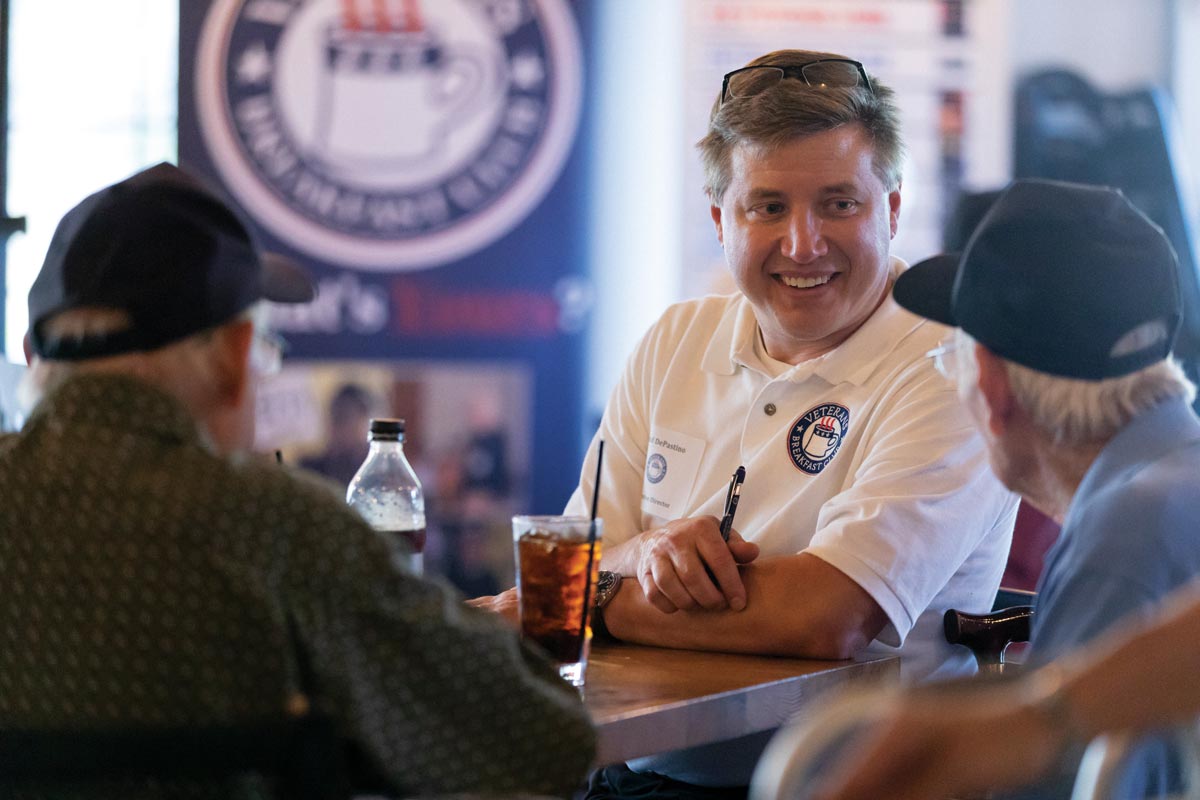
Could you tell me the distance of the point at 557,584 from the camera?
4.74 feet

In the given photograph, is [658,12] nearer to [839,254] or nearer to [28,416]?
[839,254]

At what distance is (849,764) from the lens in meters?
0.76

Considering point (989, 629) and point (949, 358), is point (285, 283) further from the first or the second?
point (989, 629)

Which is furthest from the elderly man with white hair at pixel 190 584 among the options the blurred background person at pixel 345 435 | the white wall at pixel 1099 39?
the white wall at pixel 1099 39

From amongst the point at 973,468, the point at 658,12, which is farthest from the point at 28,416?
the point at 658,12

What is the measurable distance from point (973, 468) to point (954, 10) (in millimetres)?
2920

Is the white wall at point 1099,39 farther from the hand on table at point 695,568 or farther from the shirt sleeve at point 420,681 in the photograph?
the shirt sleeve at point 420,681

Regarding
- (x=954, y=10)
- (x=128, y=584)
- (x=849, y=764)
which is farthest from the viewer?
Answer: (x=954, y=10)

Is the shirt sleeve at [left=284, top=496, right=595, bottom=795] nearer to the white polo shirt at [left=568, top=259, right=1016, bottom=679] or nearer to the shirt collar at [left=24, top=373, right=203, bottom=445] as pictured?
the shirt collar at [left=24, top=373, right=203, bottom=445]

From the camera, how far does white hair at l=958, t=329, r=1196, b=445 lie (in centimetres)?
128

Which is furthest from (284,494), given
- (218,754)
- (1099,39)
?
(1099,39)

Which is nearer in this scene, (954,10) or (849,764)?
(849,764)

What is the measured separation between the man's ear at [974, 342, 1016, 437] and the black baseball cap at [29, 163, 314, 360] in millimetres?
724

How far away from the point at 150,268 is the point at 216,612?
331 mm
